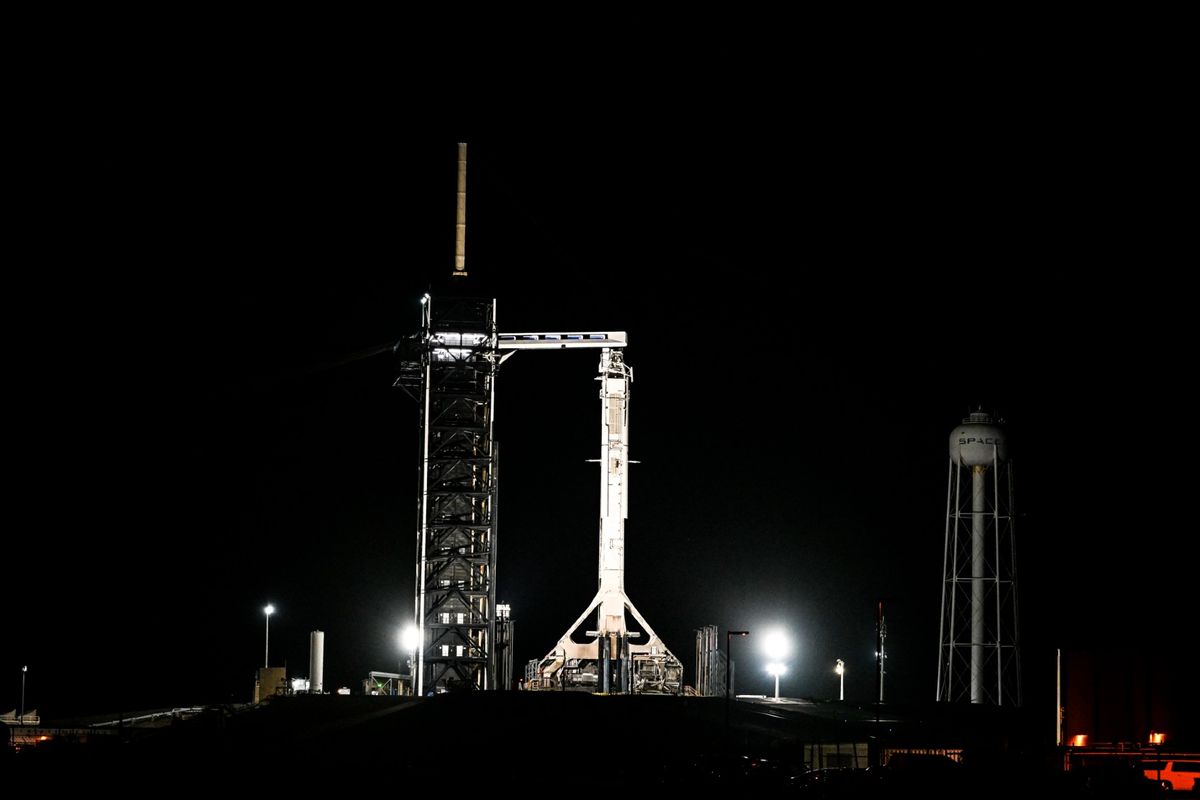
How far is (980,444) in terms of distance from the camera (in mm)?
52344

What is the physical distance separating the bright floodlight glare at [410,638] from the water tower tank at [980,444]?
18176 mm

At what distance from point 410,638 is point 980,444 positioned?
19045 mm

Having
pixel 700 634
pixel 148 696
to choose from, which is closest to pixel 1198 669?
pixel 700 634

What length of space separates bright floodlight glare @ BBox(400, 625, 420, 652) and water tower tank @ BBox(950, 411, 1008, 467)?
59.6ft

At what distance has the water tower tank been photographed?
5234 cm

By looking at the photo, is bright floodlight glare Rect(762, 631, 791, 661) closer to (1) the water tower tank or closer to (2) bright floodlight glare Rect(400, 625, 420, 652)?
(1) the water tower tank

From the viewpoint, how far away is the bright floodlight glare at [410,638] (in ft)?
164

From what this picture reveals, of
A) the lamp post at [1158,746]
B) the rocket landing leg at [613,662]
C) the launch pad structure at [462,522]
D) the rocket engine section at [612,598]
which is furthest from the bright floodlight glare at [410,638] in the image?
the lamp post at [1158,746]

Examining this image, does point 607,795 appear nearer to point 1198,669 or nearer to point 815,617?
point 1198,669

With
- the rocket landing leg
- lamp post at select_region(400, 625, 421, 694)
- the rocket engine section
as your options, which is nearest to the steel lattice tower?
lamp post at select_region(400, 625, 421, 694)

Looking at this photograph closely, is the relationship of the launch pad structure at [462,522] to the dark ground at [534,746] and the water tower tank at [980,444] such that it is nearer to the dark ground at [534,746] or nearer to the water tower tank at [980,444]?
the dark ground at [534,746]

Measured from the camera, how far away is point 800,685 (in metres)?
70.6

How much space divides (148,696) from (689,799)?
202ft

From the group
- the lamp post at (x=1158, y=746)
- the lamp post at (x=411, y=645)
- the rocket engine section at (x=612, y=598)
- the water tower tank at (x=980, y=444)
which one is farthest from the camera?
the rocket engine section at (x=612, y=598)
